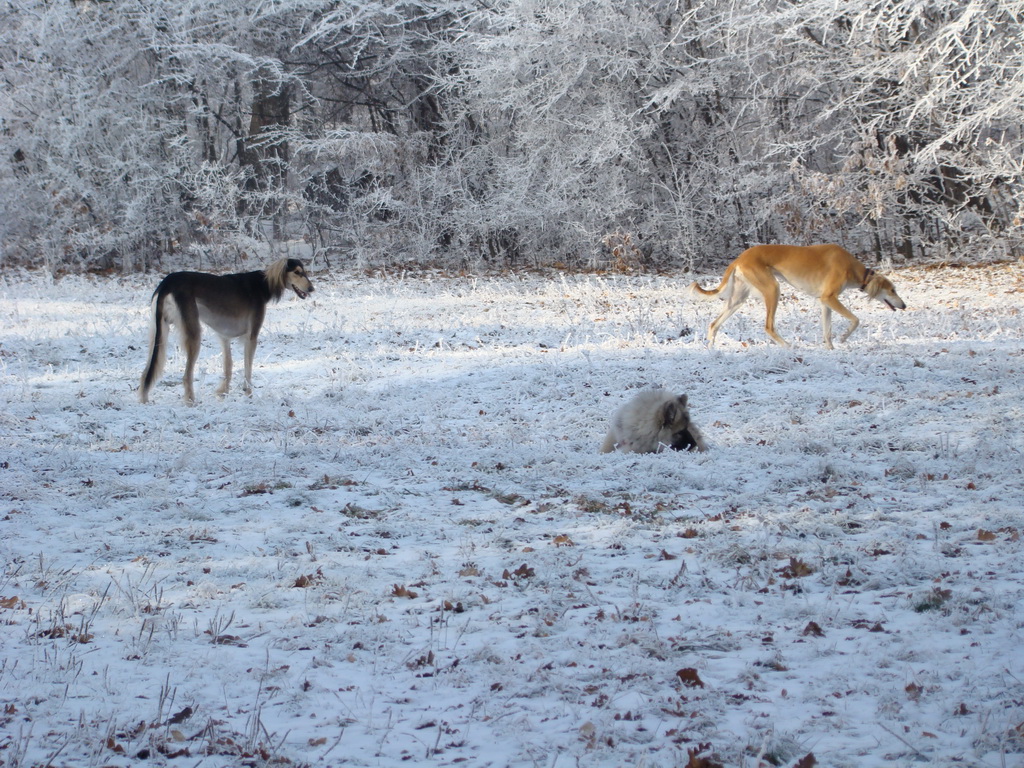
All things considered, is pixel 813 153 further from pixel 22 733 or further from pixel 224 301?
pixel 22 733

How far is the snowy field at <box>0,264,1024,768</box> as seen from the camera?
2.91 m

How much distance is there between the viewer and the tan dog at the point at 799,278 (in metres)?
11.0

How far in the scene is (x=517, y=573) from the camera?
4.27 metres

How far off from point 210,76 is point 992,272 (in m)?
19.6

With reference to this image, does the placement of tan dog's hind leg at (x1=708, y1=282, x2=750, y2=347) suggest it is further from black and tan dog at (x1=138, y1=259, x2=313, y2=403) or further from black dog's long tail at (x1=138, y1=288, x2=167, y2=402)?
black dog's long tail at (x1=138, y1=288, x2=167, y2=402)

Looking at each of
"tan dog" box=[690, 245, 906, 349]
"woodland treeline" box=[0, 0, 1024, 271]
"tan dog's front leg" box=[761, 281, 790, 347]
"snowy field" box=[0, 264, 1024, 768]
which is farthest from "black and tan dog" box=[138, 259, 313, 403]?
"woodland treeline" box=[0, 0, 1024, 271]

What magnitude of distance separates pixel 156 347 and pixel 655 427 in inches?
195

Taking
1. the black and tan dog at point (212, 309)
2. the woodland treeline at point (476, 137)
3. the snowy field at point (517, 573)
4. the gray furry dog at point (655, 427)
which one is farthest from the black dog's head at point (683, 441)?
the woodland treeline at point (476, 137)

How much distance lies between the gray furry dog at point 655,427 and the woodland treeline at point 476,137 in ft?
44.7

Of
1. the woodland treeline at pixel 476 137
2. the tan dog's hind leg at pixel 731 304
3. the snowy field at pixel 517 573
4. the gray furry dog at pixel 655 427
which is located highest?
the woodland treeline at pixel 476 137

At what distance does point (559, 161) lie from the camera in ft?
70.3

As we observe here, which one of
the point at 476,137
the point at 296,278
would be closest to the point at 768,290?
the point at 296,278

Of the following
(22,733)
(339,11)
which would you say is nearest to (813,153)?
(339,11)

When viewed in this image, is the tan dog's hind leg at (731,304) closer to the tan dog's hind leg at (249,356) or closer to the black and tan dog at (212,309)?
the black and tan dog at (212,309)
